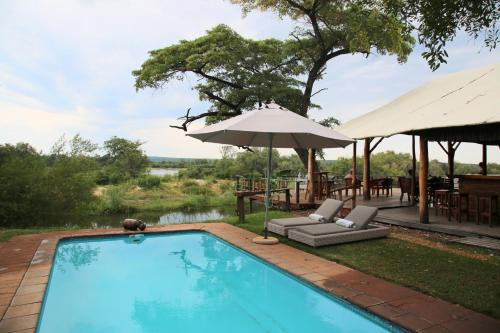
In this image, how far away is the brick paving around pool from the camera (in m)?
3.43

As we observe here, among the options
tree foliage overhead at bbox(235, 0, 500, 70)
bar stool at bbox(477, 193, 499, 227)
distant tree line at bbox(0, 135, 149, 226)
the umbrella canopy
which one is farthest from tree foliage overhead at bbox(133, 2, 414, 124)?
tree foliage overhead at bbox(235, 0, 500, 70)

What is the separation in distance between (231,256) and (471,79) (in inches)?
309

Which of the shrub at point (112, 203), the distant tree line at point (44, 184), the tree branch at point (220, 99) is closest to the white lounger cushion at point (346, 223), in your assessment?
the distant tree line at point (44, 184)

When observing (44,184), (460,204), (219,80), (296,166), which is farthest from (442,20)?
(296,166)

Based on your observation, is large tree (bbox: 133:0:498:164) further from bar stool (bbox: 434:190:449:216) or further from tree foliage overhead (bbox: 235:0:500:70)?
tree foliage overhead (bbox: 235:0:500:70)

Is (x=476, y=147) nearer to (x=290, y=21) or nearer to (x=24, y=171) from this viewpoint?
(x=290, y=21)

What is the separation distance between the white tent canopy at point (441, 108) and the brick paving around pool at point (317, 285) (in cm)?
389

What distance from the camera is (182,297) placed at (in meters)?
4.72

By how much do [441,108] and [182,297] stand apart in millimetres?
7089

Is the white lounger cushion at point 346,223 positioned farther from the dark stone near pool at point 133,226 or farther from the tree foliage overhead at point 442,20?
the dark stone near pool at point 133,226

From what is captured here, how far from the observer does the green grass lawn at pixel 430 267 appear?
13.5 feet

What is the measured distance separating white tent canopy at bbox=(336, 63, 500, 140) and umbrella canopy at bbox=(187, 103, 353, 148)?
6.39 feet

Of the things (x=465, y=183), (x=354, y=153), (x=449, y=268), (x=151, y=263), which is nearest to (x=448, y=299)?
(x=449, y=268)

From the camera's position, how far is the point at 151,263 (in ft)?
20.1
